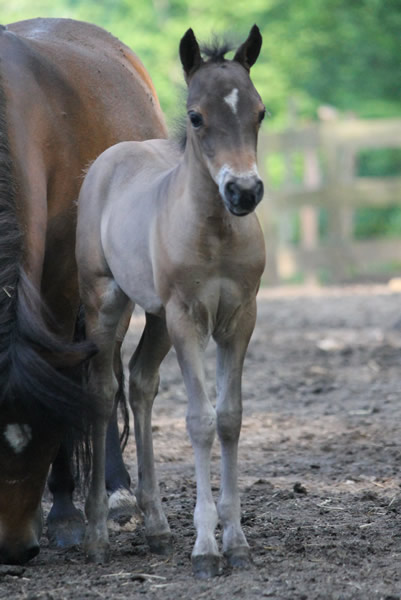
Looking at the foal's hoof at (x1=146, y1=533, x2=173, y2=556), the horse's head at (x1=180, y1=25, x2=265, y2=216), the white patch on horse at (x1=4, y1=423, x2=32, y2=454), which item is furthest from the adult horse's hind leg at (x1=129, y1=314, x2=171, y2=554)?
the horse's head at (x1=180, y1=25, x2=265, y2=216)

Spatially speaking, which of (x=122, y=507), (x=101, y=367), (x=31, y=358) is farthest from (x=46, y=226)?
(x=122, y=507)

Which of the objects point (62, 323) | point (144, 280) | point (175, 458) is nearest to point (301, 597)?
point (144, 280)

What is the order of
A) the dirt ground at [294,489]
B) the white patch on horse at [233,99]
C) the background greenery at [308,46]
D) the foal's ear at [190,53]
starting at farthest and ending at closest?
the background greenery at [308,46] < the foal's ear at [190,53] < the dirt ground at [294,489] < the white patch on horse at [233,99]

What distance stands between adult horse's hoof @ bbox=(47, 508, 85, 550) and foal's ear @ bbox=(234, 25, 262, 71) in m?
2.17

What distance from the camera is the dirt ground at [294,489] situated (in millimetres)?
3430

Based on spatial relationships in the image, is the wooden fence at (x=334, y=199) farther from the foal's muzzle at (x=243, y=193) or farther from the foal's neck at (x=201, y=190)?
the foal's muzzle at (x=243, y=193)

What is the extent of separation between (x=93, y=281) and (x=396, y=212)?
760 inches

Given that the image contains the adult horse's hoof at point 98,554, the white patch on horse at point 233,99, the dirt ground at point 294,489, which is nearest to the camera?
the white patch on horse at point 233,99

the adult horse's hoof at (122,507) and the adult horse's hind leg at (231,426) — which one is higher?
the adult horse's hind leg at (231,426)

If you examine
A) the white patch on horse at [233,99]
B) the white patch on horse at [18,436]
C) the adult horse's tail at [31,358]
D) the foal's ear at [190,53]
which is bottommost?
the white patch on horse at [18,436]

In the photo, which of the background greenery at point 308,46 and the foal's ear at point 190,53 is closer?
the foal's ear at point 190,53

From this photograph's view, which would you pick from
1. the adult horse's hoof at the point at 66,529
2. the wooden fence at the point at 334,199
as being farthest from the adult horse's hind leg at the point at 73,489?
the wooden fence at the point at 334,199

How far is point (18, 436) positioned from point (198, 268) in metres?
0.90

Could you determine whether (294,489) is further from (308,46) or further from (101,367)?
(308,46)
